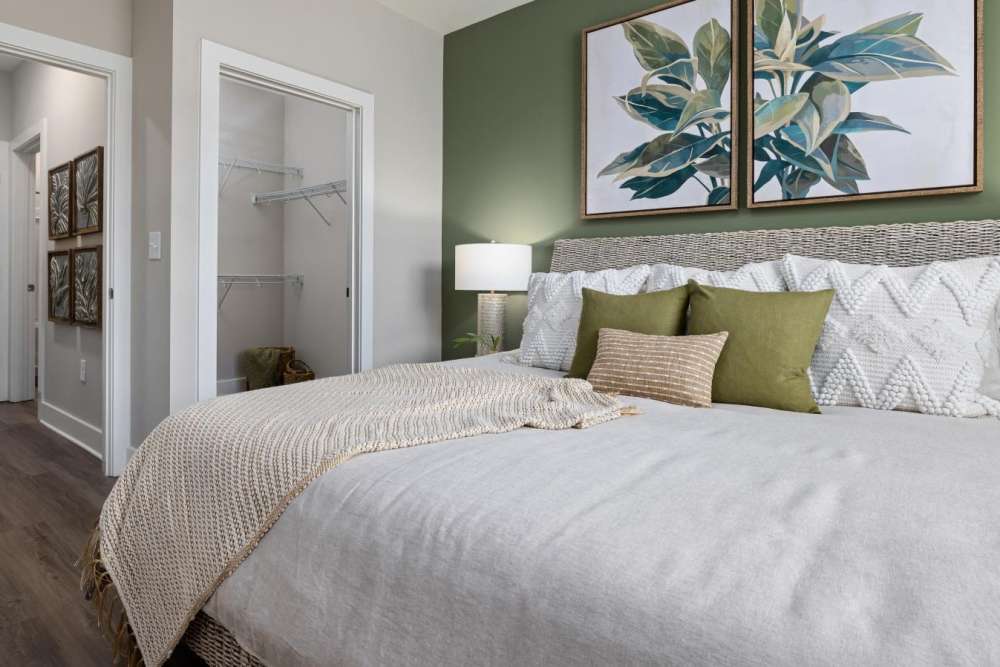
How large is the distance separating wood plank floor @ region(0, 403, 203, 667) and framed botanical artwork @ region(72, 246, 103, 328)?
0.74m

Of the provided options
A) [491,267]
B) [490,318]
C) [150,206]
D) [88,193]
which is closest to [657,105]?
[491,267]

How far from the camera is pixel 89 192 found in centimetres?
356

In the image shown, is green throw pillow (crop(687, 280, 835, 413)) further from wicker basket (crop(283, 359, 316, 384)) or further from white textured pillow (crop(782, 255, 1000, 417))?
wicker basket (crop(283, 359, 316, 384))

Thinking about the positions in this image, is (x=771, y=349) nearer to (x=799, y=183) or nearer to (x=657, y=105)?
(x=799, y=183)

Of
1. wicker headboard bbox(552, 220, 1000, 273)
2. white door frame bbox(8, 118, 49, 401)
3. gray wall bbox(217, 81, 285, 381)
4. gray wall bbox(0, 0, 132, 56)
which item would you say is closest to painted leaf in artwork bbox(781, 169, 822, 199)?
wicker headboard bbox(552, 220, 1000, 273)

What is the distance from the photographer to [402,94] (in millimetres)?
3711

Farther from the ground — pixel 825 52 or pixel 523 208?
pixel 825 52

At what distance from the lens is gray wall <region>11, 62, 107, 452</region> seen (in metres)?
3.58

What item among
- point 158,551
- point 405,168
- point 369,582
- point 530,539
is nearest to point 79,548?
point 158,551

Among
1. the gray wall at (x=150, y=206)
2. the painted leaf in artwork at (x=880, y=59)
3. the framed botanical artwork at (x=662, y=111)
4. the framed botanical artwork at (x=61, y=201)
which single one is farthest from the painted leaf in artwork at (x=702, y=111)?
the framed botanical artwork at (x=61, y=201)

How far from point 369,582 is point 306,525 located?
19 cm

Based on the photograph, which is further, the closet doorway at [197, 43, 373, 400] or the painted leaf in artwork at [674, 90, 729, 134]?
the closet doorway at [197, 43, 373, 400]

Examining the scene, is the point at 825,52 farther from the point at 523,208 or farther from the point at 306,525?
the point at 306,525

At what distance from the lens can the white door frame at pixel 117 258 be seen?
9.79ft
